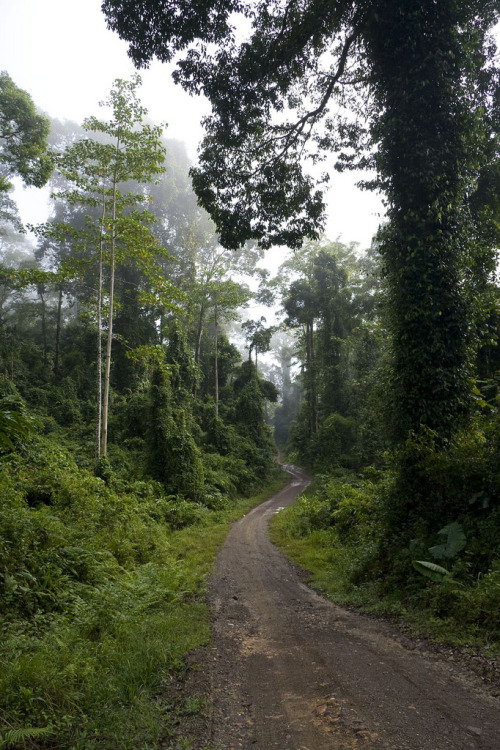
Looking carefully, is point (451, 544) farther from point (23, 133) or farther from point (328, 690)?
point (23, 133)

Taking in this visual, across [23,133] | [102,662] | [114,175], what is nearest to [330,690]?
[102,662]

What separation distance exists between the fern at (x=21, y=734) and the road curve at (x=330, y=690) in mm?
1288

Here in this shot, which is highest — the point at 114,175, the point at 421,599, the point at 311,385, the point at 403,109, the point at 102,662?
the point at 114,175

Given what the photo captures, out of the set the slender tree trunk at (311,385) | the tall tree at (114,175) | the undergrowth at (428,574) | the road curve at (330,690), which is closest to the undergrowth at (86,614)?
the road curve at (330,690)

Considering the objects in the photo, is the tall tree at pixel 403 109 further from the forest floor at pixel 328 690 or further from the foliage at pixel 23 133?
the foliage at pixel 23 133

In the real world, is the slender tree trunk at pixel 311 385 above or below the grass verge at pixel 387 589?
above

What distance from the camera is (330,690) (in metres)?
3.69

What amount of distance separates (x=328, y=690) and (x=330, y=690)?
0.8 inches

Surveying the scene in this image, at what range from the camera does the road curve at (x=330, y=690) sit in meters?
2.96

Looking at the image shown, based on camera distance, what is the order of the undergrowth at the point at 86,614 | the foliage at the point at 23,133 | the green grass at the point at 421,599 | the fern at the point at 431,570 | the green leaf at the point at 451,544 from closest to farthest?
the undergrowth at the point at 86,614, the green grass at the point at 421,599, the fern at the point at 431,570, the green leaf at the point at 451,544, the foliage at the point at 23,133

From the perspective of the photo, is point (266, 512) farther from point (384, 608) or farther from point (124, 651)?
point (124, 651)

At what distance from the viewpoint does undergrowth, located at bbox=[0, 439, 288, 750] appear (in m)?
3.12

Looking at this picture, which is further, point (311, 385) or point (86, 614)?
point (311, 385)

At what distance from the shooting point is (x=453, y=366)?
7.26 meters
